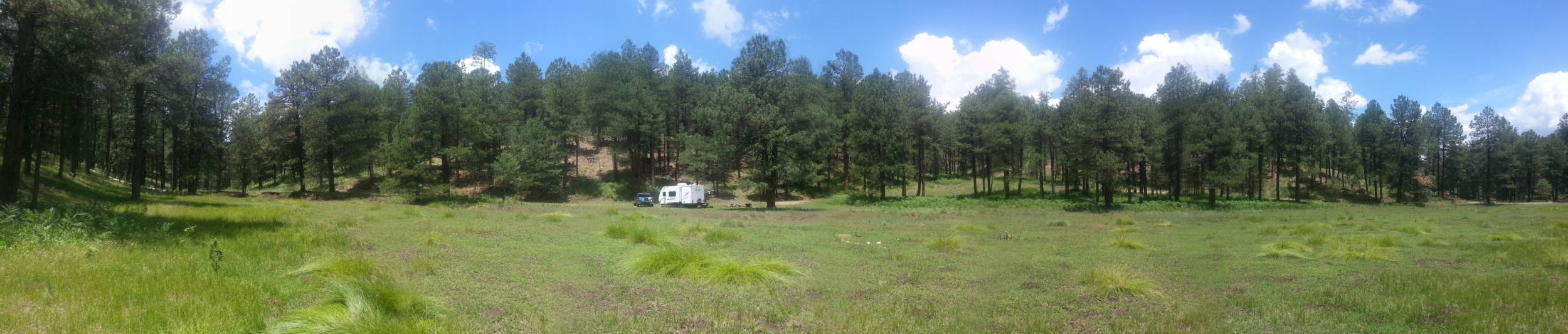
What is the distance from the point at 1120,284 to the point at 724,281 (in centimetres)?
535

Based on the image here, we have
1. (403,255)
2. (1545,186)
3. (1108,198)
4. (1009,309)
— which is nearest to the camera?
(1009,309)

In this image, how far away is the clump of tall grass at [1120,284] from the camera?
26.7ft

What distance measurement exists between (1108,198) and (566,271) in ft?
135

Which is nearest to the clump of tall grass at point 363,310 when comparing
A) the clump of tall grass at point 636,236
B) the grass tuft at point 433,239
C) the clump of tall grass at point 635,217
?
the grass tuft at point 433,239

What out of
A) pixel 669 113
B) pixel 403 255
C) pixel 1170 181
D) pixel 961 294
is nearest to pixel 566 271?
pixel 403 255

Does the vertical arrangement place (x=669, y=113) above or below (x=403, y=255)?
above

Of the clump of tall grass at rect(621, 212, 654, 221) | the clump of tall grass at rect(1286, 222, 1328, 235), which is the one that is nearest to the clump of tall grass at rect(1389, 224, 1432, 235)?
the clump of tall grass at rect(1286, 222, 1328, 235)

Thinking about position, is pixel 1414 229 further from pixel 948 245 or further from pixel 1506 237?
pixel 948 245

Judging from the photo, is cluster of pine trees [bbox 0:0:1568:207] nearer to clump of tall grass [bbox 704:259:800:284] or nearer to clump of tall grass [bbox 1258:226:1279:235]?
clump of tall grass [bbox 1258:226:1279:235]

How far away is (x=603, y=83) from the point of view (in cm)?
5259

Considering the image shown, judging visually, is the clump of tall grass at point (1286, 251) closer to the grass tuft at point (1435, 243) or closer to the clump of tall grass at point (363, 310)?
the grass tuft at point (1435, 243)

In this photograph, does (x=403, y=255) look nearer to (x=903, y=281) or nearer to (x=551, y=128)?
(x=903, y=281)

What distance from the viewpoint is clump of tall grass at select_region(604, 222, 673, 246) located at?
43.6ft

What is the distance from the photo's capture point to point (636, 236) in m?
13.8
